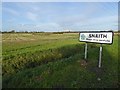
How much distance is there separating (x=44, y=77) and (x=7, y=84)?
1964 mm

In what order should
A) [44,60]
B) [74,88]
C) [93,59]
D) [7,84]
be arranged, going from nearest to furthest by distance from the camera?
[74,88], [7,84], [93,59], [44,60]

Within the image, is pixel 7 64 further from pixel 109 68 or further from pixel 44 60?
pixel 109 68

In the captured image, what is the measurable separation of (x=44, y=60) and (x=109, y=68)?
5955 millimetres

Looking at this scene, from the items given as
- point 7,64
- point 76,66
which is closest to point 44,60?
point 7,64

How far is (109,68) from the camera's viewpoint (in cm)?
1351

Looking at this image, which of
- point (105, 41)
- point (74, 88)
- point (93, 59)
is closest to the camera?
point (74, 88)

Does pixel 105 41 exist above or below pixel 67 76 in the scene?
above

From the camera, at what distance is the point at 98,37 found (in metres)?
12.9

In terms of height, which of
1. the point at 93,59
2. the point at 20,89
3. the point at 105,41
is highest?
the point at 105,41

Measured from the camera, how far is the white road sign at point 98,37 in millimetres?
12213

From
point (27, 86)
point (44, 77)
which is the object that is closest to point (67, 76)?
point (44, 77)

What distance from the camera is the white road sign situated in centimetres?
1221

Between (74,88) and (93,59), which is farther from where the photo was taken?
(93,59)

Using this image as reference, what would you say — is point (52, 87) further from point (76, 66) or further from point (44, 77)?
point (76, 66)
